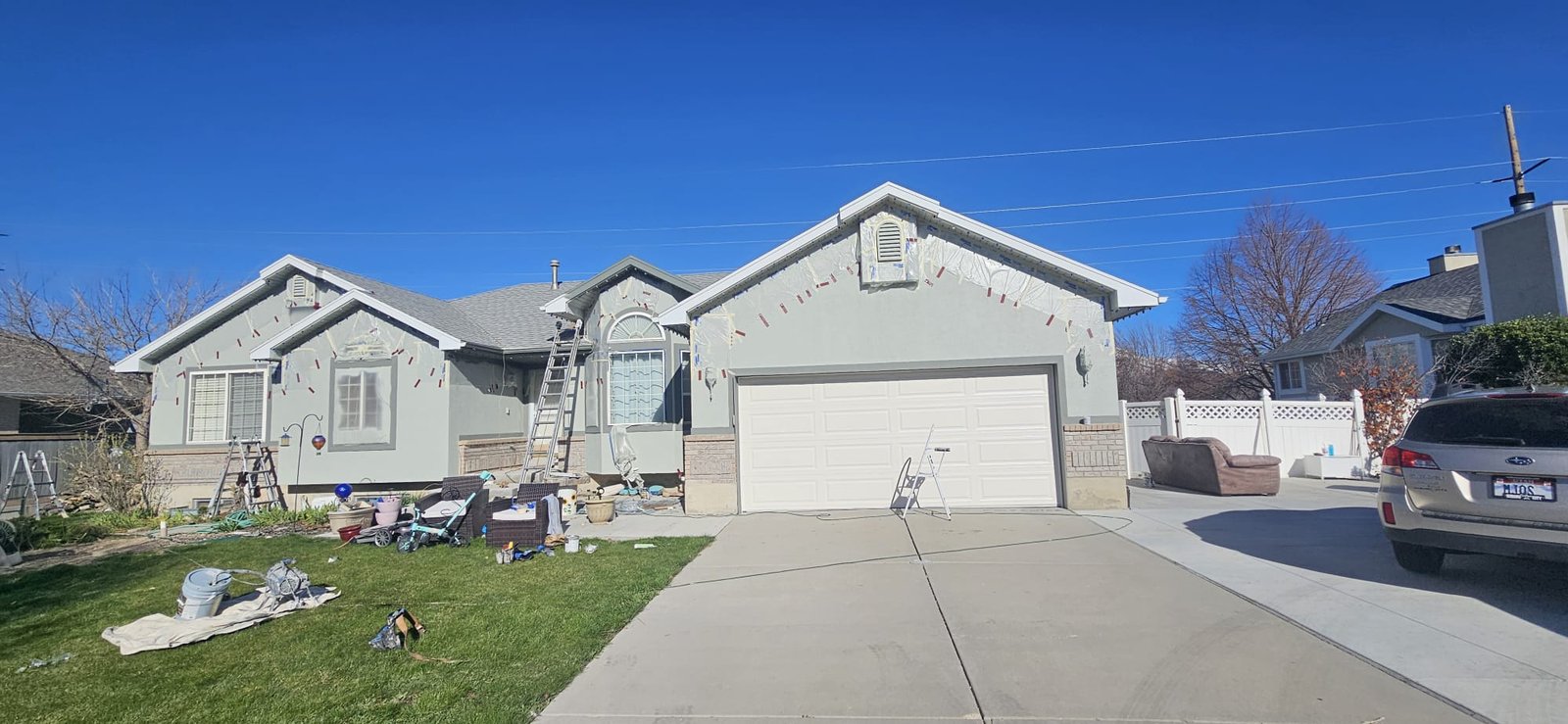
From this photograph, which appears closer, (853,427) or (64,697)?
(64,697)

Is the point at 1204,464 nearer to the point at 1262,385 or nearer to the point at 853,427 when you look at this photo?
the point at 853,427

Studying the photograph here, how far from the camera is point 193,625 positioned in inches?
232

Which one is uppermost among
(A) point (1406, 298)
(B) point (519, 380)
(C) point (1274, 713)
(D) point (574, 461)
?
(A) point (1406, 298)

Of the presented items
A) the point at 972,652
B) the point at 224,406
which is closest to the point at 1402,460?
the point at 972,652

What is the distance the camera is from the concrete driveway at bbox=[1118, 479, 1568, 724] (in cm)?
421

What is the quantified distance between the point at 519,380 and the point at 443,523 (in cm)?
711

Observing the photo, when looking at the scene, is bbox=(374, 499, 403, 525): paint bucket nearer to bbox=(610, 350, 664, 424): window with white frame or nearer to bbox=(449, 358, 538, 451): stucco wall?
bbox=(449, 358, 538, 451): stucco wall

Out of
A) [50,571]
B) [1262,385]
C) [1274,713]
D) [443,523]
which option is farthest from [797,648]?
[1262,385]

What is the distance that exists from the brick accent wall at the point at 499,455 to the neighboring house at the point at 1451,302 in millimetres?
18861

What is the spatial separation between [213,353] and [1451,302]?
30.2 m

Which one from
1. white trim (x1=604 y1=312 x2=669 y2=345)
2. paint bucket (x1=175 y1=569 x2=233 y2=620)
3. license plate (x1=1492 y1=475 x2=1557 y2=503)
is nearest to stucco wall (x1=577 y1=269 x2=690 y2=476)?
white trim (x1=604 y1=312 x2=669 y2=345)

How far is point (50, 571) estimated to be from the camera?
915 centimetres

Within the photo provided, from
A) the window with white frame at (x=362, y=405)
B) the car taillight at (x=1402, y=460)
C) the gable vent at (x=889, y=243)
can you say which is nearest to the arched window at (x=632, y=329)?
the window with white frame at (x=362, y=405)

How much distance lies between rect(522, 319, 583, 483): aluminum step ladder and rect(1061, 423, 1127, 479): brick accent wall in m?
8.99
